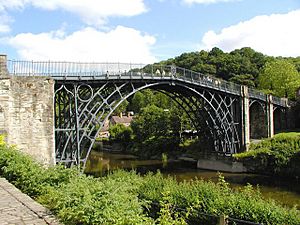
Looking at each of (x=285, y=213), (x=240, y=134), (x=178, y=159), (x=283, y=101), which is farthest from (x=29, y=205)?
(x=283, y=101)

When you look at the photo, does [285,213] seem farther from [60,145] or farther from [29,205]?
[60,145]

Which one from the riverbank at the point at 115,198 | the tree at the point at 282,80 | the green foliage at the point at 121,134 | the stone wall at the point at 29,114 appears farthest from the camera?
the green foliage at the point at 121,134

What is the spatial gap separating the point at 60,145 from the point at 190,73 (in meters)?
15.1

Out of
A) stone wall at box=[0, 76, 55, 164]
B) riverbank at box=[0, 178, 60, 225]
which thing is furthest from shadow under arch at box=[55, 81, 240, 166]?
riverbank at box=[0, 178, 60, 225]

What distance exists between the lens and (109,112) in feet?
75.7

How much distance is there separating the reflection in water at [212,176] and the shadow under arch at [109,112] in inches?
164

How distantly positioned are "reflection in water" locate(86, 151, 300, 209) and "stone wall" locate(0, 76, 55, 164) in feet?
37.8

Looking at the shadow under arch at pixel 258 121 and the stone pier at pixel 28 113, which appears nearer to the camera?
the stone pier at pixel 28 113

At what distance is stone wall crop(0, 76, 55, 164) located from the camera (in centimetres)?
1722

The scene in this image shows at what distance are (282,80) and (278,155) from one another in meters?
26.2

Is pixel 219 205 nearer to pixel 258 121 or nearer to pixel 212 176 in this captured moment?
pixel 212 176

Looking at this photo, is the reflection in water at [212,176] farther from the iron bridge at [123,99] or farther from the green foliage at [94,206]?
the green foliage at [94,206]

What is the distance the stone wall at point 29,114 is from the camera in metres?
17.2

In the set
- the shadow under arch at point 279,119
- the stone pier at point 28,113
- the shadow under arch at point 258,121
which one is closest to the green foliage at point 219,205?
the stone pier at point 28,113
